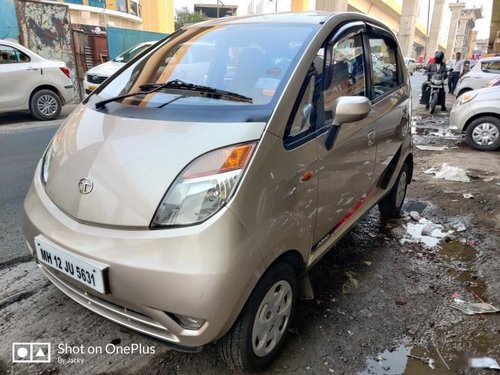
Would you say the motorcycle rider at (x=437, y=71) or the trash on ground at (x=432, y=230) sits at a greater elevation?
the motorcycle rider at (x=437, y=71)

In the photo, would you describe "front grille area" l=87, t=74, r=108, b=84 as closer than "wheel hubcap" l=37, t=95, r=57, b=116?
No

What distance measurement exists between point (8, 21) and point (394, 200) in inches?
413

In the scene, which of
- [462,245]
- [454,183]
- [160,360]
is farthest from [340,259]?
[454,183]

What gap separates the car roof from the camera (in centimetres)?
254

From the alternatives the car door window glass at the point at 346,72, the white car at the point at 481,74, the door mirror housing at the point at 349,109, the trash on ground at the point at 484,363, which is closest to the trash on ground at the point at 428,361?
the trash on ground at the point at 484,363

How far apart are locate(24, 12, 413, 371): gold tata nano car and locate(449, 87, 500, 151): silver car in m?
5.41

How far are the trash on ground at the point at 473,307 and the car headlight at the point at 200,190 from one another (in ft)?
6.30

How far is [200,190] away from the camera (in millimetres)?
1710

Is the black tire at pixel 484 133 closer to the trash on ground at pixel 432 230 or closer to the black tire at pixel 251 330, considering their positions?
the trash on ground at pixel 432 230

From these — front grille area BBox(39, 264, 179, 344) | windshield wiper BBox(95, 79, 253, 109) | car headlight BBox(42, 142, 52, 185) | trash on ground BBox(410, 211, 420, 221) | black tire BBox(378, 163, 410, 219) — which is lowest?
trash on ground BBox(410, 211, 420, 221)

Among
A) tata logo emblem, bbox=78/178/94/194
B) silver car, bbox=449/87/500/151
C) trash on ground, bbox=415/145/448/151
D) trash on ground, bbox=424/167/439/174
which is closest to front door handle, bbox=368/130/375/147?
tata logo emblem, bbox=78/178/94/194

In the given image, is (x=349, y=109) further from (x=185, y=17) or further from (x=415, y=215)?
(x=185, y=17)

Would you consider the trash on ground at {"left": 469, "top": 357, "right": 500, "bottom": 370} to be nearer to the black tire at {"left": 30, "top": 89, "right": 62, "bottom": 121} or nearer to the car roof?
the car roof

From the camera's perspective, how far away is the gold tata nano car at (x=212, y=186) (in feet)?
5.49
